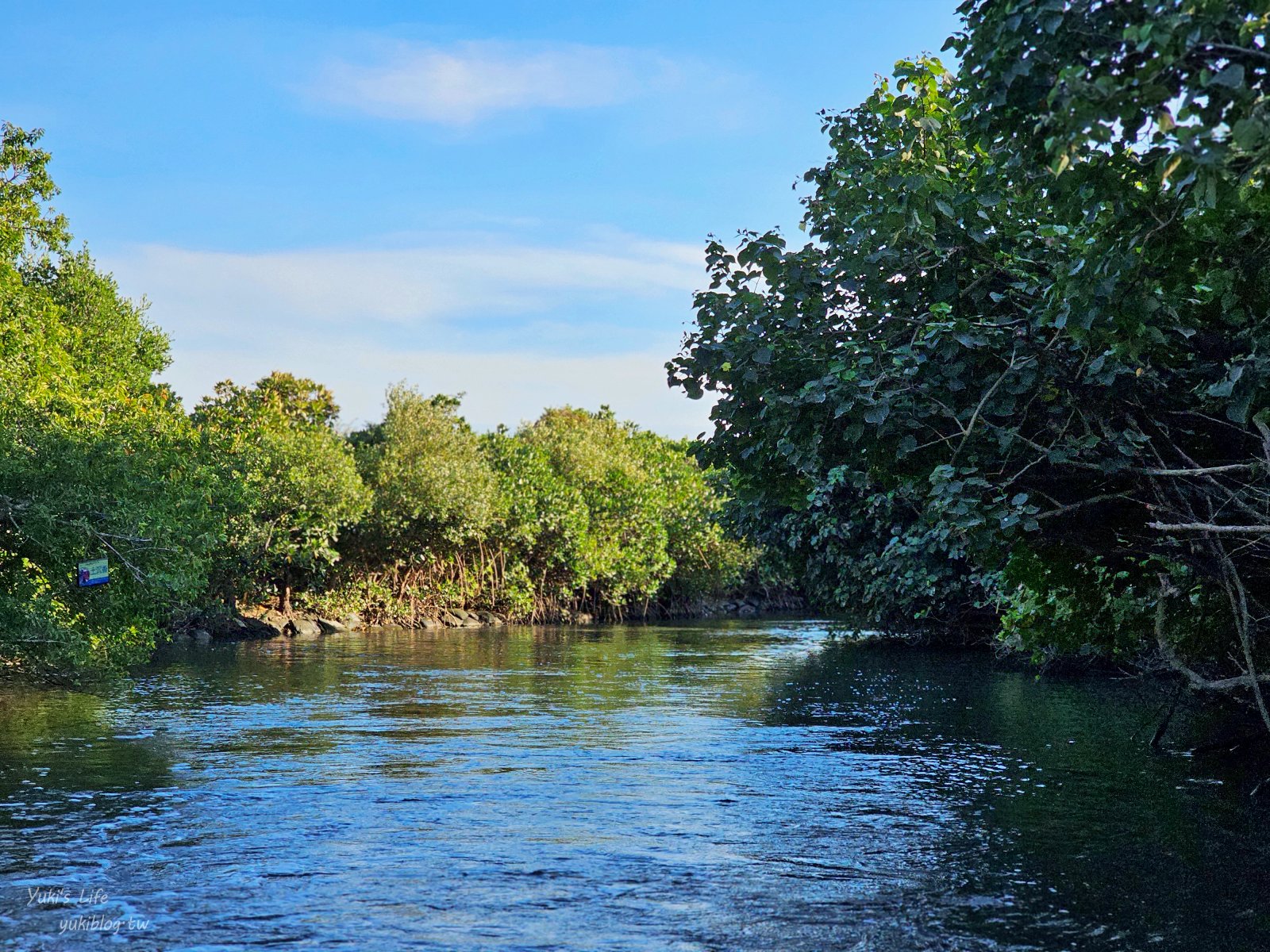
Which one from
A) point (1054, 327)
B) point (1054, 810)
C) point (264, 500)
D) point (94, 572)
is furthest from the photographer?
point (264, 500)

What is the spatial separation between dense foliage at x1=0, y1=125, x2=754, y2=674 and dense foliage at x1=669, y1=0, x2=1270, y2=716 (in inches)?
405

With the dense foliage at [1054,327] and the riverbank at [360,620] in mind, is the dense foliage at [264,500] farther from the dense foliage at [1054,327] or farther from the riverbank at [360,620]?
the dense foliage at [1054,327]

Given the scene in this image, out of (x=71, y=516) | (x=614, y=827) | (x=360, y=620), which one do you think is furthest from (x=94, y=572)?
(x=360, y=620)

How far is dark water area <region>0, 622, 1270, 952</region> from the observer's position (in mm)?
8391

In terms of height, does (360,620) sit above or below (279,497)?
below

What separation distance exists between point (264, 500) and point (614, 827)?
39248mm

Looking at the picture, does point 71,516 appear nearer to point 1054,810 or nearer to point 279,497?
point 1054,810

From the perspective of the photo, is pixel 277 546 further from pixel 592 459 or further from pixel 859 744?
pixel 859 744

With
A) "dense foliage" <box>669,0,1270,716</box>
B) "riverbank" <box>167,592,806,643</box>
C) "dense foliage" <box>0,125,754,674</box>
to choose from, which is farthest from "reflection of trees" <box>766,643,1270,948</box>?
"riverbank" <box>167,592,806,643</box>

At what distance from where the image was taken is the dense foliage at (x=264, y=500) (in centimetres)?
1827

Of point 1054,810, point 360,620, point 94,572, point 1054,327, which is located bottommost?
point 1054,810

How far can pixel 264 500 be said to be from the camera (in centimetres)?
4778

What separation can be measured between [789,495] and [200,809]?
24.6ft

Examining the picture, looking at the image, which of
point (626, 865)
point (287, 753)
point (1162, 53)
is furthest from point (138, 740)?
point (1162, 53)
